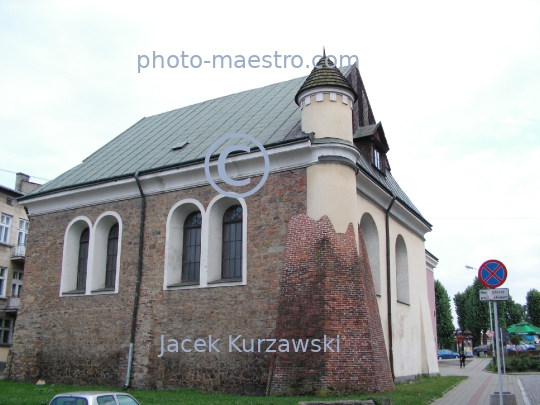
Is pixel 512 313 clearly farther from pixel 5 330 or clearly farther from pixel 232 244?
pixel 232 244

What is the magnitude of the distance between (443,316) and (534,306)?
707 inches

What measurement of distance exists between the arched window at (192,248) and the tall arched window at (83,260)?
15.8 ft

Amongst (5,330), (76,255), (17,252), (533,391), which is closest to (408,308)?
(533,391)

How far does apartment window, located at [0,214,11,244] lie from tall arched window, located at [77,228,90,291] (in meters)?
13.9

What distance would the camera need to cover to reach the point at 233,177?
17.8 m

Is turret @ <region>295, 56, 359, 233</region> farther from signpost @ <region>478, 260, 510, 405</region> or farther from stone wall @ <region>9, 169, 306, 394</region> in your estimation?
signpost @ <region>478, 260, 510, 405</region>

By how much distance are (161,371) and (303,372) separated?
5.51 metres

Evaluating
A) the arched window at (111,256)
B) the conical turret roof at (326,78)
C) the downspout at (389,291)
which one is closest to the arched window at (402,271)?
the downspout at (389,291)

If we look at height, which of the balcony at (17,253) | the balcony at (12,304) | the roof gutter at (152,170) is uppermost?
Answer: the roof gutter at (152,170)

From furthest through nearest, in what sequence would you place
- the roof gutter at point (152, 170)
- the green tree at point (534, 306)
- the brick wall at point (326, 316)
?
the green tree at point (534, 306) < the roof gutter at point (152, 170) < the brick wall at point (326, 316)

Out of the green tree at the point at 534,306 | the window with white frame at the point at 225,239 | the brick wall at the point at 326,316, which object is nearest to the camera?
the brick wall at the point at 326,316

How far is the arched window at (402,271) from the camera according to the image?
73.9ft

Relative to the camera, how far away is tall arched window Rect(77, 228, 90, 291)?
70.3 feet

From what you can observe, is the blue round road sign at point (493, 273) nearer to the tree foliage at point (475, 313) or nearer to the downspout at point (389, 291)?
the downspout at point (389, 291)
